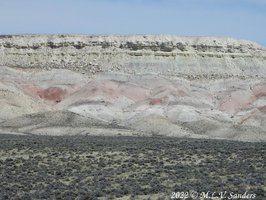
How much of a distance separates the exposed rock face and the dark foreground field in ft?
58.3

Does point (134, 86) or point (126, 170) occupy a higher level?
point (134, 86)

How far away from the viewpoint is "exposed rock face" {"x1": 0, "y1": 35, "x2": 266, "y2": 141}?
61500mm

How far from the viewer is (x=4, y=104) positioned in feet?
238

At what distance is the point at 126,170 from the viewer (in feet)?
91.0

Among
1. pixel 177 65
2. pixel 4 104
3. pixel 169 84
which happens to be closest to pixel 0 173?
pixel 4 104

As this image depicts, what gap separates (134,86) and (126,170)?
61.7m

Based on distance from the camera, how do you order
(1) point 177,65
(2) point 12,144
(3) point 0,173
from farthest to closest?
(1) point 177,65, (2) point 12,144, (3) point 0,173

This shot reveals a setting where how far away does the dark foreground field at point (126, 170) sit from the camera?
22344mm

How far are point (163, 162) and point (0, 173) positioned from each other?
23.1 ft

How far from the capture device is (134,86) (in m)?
89.3

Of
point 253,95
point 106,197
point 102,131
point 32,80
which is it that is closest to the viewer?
point 106,197

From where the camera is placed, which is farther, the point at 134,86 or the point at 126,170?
→ the point at 134,86

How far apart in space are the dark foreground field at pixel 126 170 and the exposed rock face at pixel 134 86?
17.8m

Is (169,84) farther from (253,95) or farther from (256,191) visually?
(256,191)
